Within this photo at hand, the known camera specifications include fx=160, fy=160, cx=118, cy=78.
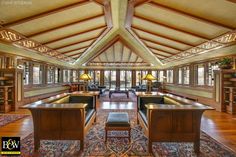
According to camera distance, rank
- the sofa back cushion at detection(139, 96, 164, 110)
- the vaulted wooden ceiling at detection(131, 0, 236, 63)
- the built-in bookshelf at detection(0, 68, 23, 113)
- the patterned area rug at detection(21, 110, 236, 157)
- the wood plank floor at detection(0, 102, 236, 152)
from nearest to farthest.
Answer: the patterned area rug at detection(21, 110, 236, 157)
the wood plank floor at detection(0, 102, 236, 152)
the vaulted wooden ceiling at detection(131, 0, 236, 63)
the sofa back cushion at detection(139, 96, 164, 110)
the built-in bookshelf at detection(0, 68, 23, 113)

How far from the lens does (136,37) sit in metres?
9.10

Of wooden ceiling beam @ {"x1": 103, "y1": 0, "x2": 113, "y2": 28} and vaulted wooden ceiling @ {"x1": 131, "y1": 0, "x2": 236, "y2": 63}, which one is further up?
wooden ceiling beam @ {"x1": 103, "y1": 0, "x2": 113, "y2": 28}

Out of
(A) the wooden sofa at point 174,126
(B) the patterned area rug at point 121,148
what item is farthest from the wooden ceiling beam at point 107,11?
(B) the patterned area rug at point 121,148

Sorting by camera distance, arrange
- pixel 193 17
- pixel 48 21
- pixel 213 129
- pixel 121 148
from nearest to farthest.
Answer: pixel 121 148, pixel 213 129, pixel 193 17, pixel 48 21

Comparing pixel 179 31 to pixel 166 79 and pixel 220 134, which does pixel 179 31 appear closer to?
pixel 220 134

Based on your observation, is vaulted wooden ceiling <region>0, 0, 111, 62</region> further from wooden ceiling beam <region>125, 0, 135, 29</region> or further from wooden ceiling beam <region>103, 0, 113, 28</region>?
wooden ceiling beam <region>125, 0, 135, 29</region>

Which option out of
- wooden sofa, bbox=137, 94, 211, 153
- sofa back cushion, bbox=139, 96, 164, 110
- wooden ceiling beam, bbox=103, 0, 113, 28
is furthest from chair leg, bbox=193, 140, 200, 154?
wooden ceiling beam, bbox=103, 0, 113, 28

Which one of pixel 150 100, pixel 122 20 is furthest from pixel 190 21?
pixel 150 100

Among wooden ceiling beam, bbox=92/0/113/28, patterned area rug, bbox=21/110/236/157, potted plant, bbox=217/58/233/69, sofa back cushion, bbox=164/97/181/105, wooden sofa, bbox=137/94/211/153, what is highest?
wooden ceiling beam, bbox=92/0/113/28

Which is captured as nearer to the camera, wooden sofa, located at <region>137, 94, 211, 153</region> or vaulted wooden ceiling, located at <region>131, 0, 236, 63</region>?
wooden sofa, located at <region>137, 94, 211, 153</region>

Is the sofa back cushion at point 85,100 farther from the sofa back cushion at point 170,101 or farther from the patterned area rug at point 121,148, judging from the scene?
the sofa back cushion at point 170,101

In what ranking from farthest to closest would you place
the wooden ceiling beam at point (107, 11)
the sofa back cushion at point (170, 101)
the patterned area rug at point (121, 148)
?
the wooden ceiling beam at point (107, 11)
the sofa back cushion at point (170, 101)
the patterned area rug at point (121, 148)

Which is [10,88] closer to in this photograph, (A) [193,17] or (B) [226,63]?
(A) [193,17]

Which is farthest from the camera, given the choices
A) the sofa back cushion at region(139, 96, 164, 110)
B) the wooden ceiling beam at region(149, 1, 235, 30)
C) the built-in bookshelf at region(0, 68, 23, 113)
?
the built-in bookshelf at region(0, 68, 23, 113)
